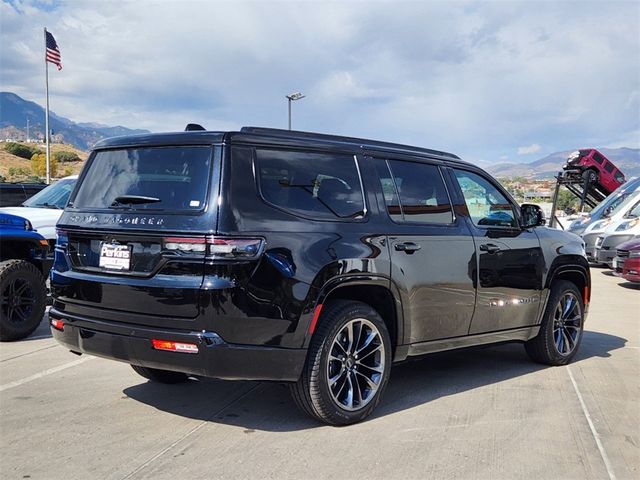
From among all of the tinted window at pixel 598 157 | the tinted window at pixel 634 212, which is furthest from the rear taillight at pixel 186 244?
the tinted window at pixel 598 157

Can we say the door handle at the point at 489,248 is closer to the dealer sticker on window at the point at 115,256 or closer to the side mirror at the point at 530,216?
the side mirror at the point at 530,216

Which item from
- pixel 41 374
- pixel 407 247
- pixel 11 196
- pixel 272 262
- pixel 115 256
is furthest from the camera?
pixel 11 196

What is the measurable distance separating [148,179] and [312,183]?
3.53 ft

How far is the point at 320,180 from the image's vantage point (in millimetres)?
4332

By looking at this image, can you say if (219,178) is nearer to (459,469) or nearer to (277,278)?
(277,278)

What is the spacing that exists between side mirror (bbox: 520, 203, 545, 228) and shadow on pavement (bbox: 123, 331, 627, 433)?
4.17ft

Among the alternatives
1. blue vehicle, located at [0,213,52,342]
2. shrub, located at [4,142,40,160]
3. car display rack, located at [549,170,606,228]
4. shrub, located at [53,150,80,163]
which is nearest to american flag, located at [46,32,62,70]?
car display rack, located at [549,170,606,228]

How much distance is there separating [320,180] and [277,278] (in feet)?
2.85

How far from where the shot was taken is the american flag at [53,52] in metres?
36.0

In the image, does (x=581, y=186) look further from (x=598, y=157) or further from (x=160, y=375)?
(x=160, y=375)

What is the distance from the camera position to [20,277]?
680cm

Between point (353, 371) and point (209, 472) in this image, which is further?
point (353, 371)

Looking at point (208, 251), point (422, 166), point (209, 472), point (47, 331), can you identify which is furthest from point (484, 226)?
point (47, 331)

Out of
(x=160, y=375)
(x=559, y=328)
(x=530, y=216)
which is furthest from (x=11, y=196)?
(x=559, y=328)
